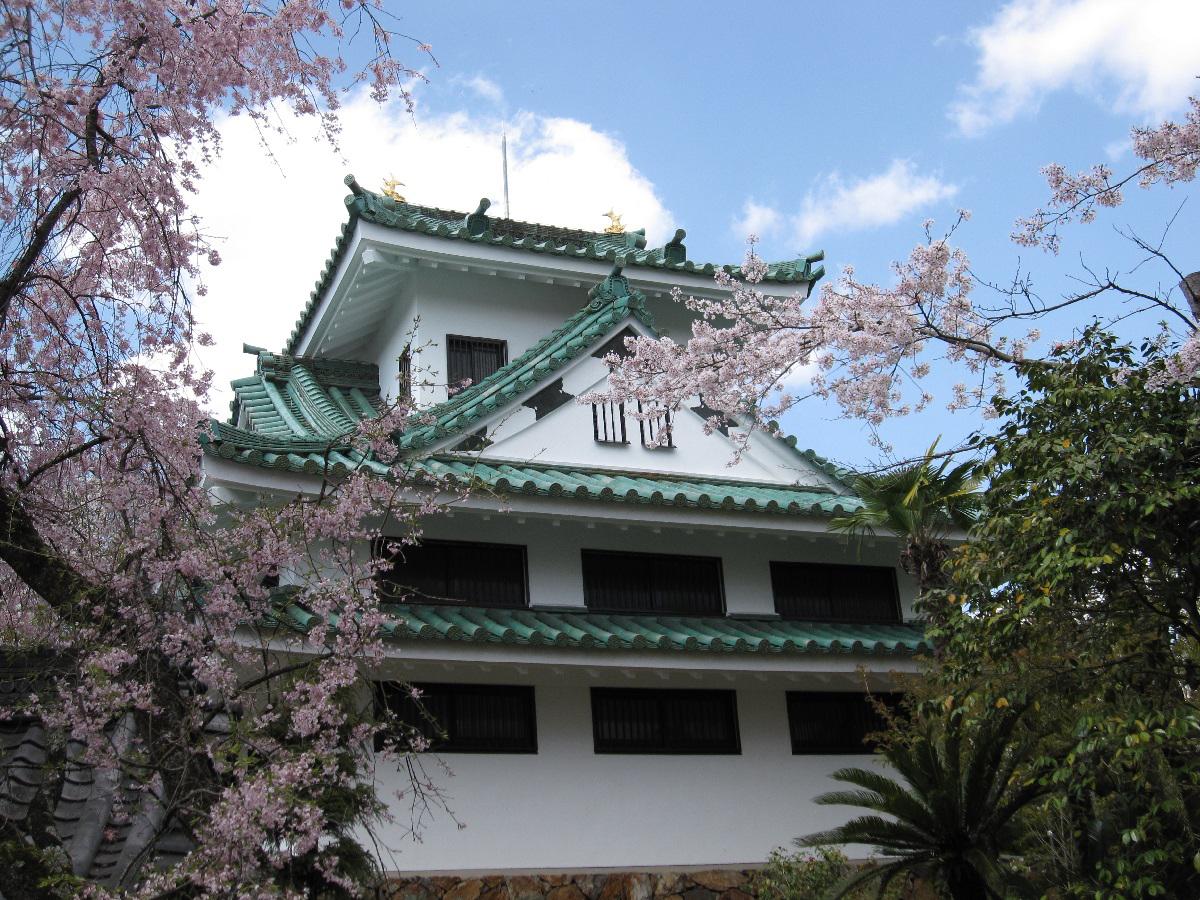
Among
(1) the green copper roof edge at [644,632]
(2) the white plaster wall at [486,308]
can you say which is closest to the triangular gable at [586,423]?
(2) the white plaster wall at [486,308]

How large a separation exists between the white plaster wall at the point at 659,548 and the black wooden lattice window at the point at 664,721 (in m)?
1.11

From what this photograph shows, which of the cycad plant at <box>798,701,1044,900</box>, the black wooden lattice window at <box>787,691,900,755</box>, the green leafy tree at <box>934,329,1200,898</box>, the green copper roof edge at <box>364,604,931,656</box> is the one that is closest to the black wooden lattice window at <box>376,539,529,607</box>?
the green copper roof edge at <box>364,604,931,656</box>

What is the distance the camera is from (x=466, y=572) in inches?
505

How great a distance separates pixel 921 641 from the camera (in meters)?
13.2

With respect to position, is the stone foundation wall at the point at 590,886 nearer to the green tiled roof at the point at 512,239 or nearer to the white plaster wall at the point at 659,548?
the white plaster wall at the point at 659,548

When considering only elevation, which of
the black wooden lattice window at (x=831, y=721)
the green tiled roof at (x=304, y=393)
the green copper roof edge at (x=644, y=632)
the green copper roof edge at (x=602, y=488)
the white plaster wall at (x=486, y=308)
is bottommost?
the black wooden lattice window at (x=831, y=721)

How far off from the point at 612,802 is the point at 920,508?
4382mm

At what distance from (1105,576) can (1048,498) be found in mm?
666

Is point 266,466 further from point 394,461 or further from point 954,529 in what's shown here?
point 954,529

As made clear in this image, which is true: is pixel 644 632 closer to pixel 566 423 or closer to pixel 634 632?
pixel 634 632

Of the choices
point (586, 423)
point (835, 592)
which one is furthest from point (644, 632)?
point (835, 592)

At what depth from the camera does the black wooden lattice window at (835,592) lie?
14344mm

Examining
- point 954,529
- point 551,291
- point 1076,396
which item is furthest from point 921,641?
point 551,291

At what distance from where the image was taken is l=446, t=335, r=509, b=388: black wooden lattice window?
51.6 feet
